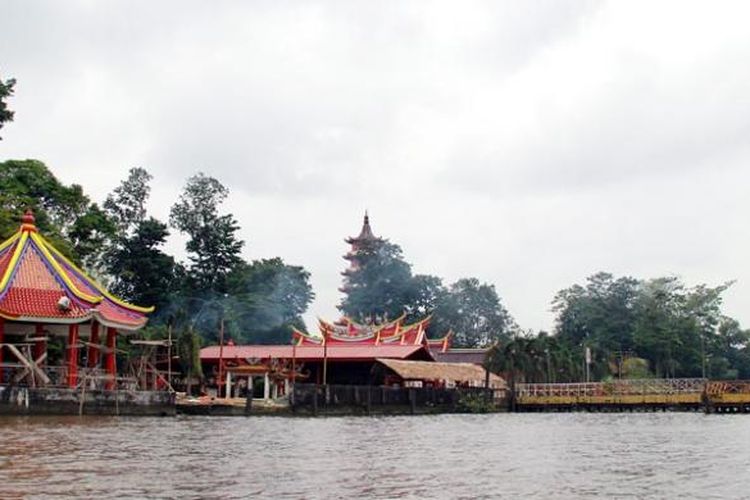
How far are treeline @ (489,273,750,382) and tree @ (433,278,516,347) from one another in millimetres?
6634

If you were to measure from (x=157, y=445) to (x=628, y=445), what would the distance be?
12439 millimetres

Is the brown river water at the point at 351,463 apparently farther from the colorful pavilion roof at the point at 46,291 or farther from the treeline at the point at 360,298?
the treeline at the point at 360,298

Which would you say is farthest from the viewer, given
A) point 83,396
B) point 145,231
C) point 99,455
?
point 145,231

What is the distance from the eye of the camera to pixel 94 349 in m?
38.0

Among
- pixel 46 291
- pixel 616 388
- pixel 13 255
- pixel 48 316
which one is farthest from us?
pixel 616 388

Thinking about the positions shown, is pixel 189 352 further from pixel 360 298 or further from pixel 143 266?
pixel 360 298

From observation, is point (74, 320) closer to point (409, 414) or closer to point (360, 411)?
point (360, 411)

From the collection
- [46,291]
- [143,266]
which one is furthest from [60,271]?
[143,266]

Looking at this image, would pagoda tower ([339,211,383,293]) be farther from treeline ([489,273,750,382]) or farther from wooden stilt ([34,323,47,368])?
wooden stilt ([34,323,47,368])

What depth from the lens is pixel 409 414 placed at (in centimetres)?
4600

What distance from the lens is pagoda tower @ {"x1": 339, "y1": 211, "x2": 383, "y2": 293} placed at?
9381 cm

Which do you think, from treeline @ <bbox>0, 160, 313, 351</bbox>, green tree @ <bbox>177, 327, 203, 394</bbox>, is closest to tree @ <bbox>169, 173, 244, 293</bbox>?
treeline @ <bbox>0, 160, 313, 351</bbox>

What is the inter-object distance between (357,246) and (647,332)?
3188 centimetres

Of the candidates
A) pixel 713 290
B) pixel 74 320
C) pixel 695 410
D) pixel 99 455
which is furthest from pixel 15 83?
pixel 713 290
